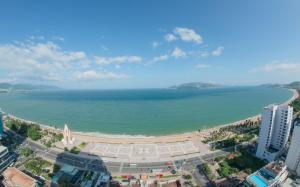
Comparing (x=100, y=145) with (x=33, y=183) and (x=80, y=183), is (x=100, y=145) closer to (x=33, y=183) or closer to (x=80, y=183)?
(x=80, y=183)

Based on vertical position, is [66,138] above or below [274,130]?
below

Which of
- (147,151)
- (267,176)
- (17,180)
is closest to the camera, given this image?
(267,176)

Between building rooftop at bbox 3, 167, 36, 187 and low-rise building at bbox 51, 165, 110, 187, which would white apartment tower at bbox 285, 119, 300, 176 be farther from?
building rooftop at bbox 3, 167, 36, 187

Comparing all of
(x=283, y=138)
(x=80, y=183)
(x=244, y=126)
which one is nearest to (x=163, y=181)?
(x=80, y=183)

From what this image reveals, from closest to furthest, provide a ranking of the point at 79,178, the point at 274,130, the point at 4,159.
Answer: the point at 79,178
the point at 4,159
the point at 274,130

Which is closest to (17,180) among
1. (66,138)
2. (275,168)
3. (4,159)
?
(4,159)

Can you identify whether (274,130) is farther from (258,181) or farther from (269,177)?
(258,181)

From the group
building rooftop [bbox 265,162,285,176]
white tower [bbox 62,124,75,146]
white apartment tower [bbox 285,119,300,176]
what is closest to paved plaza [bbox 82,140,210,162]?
white tower [bbox 62,124,75,146]
